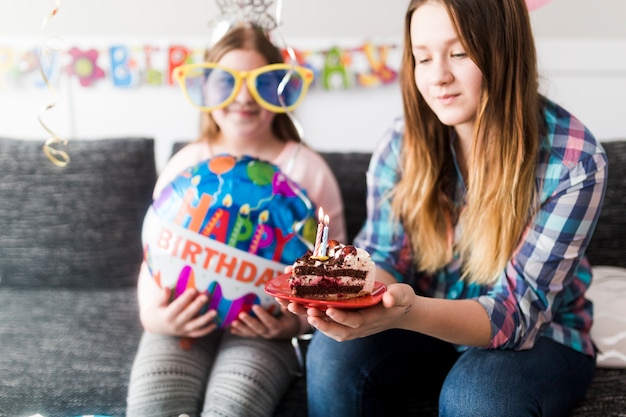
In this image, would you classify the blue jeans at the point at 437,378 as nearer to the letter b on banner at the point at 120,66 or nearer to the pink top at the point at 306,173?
the pink top at the point at 306,173

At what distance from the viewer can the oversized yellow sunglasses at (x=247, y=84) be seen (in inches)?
67.3

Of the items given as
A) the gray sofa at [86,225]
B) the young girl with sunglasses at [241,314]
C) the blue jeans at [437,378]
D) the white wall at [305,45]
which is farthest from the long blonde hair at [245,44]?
the blue jeans at [437,378]

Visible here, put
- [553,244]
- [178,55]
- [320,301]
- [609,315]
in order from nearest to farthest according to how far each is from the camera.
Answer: [320,301] → [553,244] → [609,315] → [178,55]

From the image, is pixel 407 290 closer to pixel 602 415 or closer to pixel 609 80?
pixel 602 415

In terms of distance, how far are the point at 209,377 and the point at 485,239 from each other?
2.29 feet

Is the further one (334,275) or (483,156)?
(483,156)

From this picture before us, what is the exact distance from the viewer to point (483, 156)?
1403mm

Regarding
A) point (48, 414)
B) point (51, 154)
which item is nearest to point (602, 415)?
point (48, 414)

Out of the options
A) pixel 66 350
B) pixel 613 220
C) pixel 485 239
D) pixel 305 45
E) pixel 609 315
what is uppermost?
pixel 305 45

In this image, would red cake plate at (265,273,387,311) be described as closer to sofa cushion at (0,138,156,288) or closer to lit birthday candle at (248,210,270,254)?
lit birthday candle at (248,210,270,254)

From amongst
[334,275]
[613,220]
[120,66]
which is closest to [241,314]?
[334,275]

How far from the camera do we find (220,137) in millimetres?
1896

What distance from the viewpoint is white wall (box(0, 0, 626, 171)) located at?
238 cm

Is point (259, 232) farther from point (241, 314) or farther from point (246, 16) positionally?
point (246, 16)
